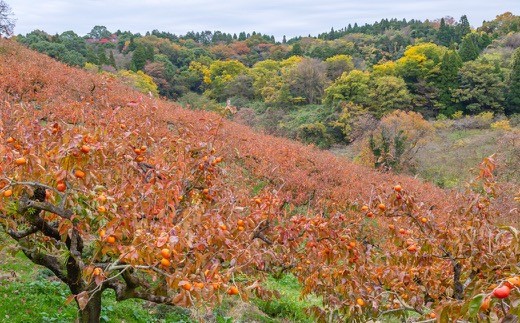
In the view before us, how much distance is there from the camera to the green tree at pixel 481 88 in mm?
34750

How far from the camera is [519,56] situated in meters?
34.3

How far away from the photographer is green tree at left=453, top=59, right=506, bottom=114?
34.8 metres

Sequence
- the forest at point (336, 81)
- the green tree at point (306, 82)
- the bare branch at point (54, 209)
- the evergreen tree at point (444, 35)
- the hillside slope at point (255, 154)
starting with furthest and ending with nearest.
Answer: the evergreen tree at point (444, 35), the green tree at point (306, 82), the forest at point (336, 81), the hillside slope at point (255, 154), the bare branch at point (54, 209)

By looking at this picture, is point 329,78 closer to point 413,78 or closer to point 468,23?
point 413,78

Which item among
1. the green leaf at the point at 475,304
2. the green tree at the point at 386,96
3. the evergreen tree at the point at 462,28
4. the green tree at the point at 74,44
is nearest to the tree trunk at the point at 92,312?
the green leaf at the point at 475,304

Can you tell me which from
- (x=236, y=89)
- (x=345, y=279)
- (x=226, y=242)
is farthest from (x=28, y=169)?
(x=236, y=89)

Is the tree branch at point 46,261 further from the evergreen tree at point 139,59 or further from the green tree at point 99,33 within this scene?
the green tree at point 99,33

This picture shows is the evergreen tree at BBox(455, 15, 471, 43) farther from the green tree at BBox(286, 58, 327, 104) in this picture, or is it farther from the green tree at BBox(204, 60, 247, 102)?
the green tree at BBox(204, 60, 247, 102)

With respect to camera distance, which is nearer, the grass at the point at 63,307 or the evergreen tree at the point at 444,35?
the grass at the point at 63,307

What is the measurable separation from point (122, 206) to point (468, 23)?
216ft

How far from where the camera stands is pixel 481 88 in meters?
35.4

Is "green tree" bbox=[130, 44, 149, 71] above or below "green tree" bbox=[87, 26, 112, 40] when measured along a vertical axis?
below

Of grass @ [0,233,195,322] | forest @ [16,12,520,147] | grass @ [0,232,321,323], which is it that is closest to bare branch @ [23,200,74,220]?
grass @ [0,232,321,323]

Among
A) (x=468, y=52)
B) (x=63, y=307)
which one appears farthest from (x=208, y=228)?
(x=468, y=52)
